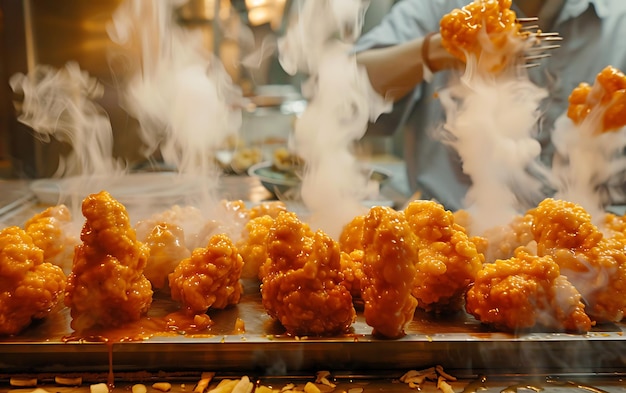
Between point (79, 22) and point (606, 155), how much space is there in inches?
198

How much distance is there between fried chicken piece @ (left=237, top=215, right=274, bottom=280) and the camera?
1.87 meters

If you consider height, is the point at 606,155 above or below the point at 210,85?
below

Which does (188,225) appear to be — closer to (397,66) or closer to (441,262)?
(441,262)

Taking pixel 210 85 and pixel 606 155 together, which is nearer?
pixel 606 155

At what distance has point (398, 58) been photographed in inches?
122

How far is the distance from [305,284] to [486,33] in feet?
4.22

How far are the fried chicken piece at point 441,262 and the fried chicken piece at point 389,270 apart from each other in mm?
189

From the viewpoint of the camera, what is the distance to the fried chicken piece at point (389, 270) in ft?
4.52

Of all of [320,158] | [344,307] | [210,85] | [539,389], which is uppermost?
[210,85]

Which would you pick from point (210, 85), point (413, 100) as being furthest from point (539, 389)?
point (413, 100)

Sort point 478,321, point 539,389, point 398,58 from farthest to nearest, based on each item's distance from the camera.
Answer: point 398,58, point 478,321, point 539,389

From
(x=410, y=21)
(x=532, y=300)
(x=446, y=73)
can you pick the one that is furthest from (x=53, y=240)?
(x=410, y=21)

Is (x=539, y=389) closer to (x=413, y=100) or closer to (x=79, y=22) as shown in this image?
(x=413, y=100)

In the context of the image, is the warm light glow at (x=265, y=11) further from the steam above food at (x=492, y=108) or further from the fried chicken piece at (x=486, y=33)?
the fried chicken piece at (x=486, y=33)
